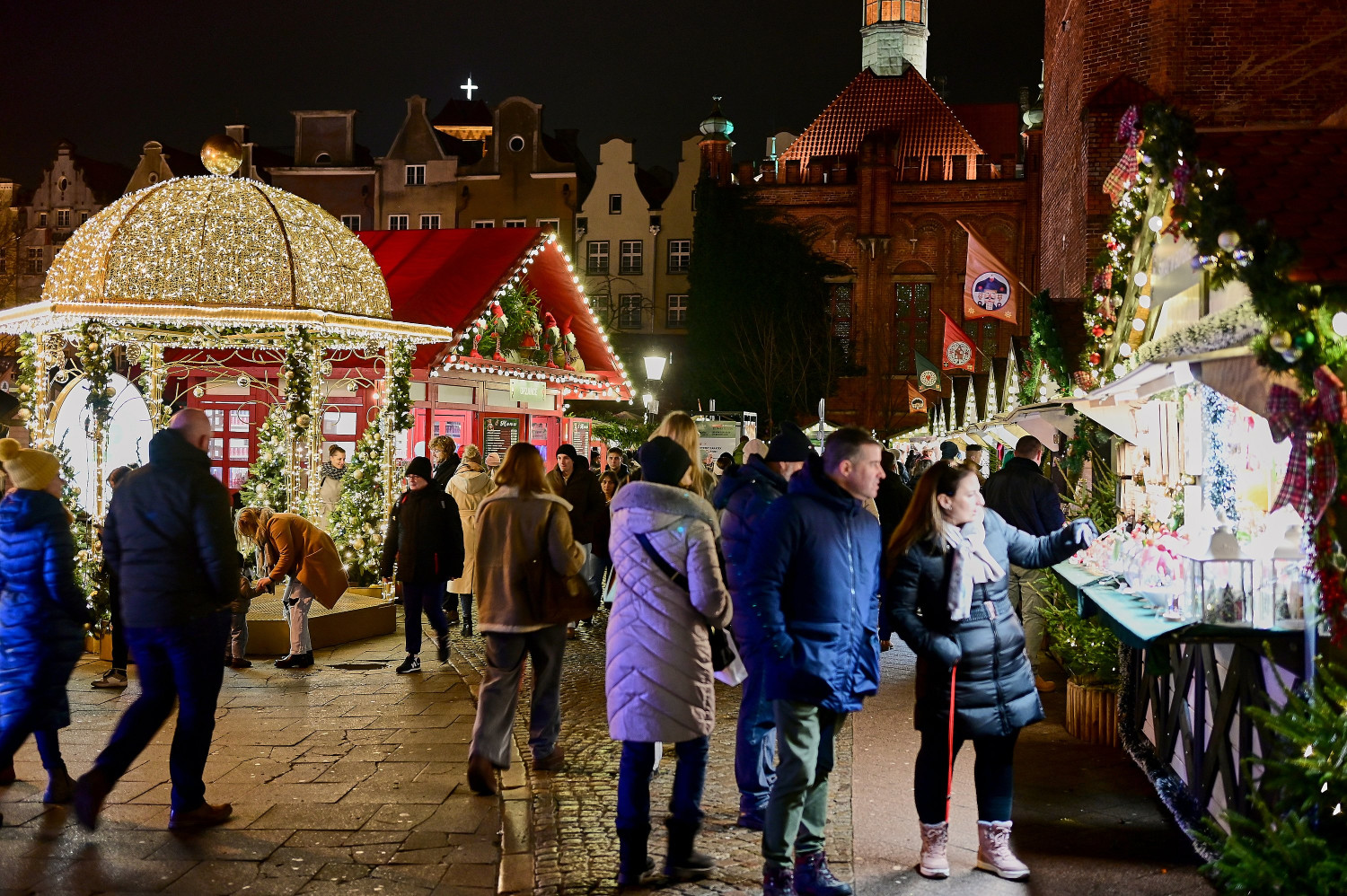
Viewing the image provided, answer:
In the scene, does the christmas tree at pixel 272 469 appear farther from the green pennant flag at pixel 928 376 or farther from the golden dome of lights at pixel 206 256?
the green pennant flag at pixel 928 376

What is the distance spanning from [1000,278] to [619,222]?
3043 centimetres

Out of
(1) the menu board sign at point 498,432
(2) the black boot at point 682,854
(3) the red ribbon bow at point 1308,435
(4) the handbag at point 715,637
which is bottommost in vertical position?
(2) the black boot at point 682,854

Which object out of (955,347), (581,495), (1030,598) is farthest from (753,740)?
(955,347)

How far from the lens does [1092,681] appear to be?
8273 millimetres

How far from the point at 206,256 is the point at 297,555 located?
12.9 feet

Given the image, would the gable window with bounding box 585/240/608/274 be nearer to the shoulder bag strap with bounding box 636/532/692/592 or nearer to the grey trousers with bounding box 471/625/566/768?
the grey trousers with bounding box 471/625/566/768

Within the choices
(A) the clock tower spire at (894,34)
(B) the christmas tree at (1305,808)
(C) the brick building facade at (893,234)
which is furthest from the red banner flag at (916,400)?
(B) the christmas tree at (1305,808)

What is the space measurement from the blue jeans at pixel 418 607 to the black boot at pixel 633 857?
4776 millimetres

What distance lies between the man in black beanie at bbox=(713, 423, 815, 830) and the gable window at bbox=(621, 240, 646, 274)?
146ft

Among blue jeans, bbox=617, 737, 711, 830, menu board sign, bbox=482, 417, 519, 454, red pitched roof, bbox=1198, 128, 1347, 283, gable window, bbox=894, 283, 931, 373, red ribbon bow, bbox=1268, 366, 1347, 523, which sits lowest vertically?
blue jeans, bbox=617, 737, 711, 830

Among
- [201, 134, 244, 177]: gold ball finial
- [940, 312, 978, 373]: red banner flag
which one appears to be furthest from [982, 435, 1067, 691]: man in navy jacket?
[940, 312, 978, 373]: red banner flag

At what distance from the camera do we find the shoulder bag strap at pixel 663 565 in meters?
5.23

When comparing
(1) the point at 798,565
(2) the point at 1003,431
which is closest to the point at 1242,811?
(1) the point at 798,565

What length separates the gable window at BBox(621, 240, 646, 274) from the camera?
50.6 m
